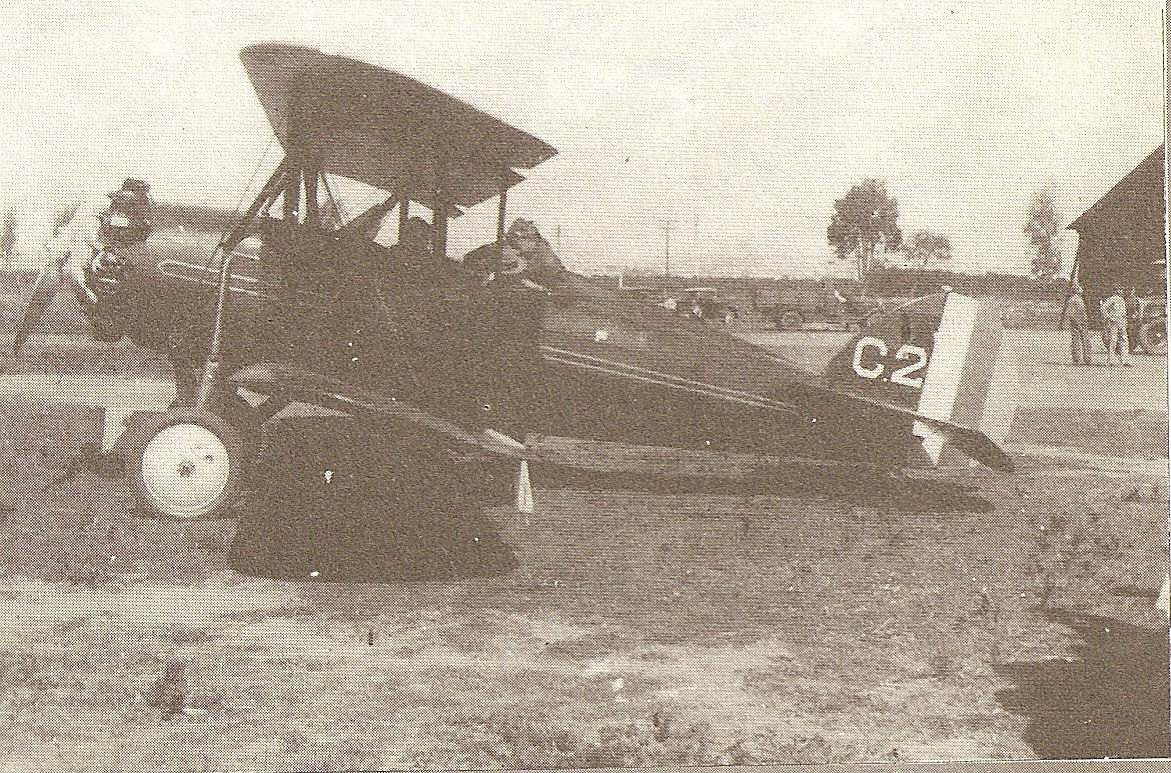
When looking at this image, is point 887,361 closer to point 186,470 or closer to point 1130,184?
point 1130,184

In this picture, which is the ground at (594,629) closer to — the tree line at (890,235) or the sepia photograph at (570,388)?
the sepia photograph at (570,388)

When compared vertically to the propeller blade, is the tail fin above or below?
below

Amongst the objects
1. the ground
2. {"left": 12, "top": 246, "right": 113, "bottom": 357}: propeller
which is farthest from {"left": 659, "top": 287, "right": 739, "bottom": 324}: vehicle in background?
{"left": 12, "top": 246, "right": 113, "bottom": 357}: propeller

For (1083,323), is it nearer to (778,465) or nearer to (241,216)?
(778,465)

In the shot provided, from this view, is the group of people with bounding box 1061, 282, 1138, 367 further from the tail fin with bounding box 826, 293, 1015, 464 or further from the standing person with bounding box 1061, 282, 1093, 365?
the tail fin with bounding box 826, 293, 1015, 464

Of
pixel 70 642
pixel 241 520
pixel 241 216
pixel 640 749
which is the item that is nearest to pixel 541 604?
pixel 640 749

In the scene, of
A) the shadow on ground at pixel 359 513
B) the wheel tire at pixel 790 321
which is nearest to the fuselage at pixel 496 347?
the shadow on ground at pixel 359 513
